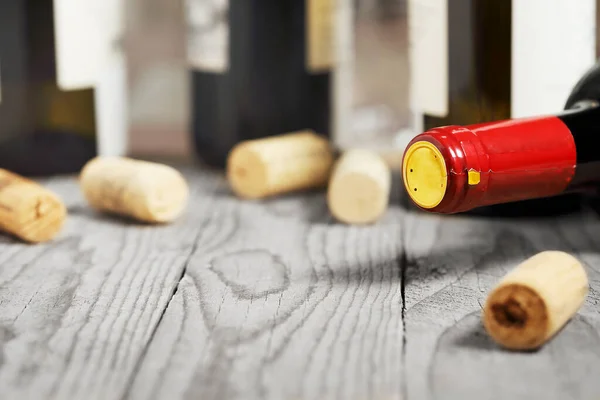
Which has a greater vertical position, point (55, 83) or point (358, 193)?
point (55, 83)

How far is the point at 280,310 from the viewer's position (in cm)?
64

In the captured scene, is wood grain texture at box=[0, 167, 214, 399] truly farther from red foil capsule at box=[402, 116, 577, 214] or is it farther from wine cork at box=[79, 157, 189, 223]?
red foil capsule at box=[402, 116, 577, 214]

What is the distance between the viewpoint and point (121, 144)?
1.15 meters

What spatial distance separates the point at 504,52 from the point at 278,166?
0.28 m

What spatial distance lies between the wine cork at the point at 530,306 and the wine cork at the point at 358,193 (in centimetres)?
32

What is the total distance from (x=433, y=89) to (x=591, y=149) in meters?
0.25

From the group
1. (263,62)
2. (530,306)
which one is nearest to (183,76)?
(263,62)

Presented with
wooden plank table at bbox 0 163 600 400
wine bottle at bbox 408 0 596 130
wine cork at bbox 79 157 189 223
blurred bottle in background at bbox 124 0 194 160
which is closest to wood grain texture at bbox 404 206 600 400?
wooden plank table at bbox 0 163 600 400

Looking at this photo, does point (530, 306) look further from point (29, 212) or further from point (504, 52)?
point (29, 212)

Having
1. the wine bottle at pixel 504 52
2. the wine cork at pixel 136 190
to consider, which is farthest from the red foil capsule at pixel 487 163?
the wine cork at pixel 136 190

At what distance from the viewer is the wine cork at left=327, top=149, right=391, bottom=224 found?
89cm

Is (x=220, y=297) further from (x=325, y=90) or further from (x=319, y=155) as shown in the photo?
(x=325, y=90)

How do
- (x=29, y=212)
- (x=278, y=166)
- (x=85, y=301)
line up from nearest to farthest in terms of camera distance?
(x=85, y=301) < (x=29, y=212) < (x=278, y=166)

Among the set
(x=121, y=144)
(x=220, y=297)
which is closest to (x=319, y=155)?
(x=121, y=144)
